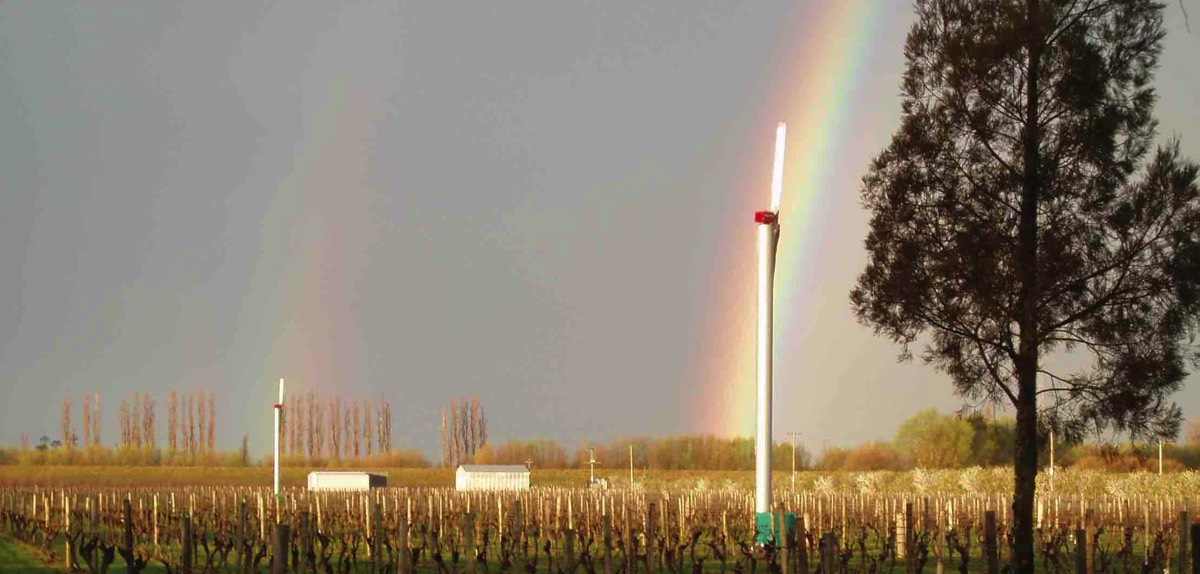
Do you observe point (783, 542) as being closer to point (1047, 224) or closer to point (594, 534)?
point (1047, 224)

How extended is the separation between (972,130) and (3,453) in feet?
300

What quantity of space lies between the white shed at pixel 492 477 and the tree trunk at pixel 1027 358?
5473 cm

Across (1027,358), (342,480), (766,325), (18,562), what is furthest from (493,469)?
(1027,358)

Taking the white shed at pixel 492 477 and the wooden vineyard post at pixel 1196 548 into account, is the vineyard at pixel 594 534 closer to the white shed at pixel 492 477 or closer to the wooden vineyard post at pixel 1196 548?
the wooden vineyard post at pixel 1196 548

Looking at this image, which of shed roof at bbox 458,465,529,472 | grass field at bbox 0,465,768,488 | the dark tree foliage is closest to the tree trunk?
the dark tree foliage

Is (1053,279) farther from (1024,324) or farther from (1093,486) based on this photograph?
(1093,486)

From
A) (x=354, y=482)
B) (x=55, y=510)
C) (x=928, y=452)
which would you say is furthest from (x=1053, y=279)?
(x=928, y=452)

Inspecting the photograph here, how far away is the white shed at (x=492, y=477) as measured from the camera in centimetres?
7119

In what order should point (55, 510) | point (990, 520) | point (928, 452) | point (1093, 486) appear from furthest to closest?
1. point (928, 452)
2. point (1093, 486)
3. point (55, 510)
4. point (990, 520)

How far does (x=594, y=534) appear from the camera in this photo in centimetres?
3128

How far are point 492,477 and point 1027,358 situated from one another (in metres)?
57.5

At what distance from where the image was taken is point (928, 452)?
272ft

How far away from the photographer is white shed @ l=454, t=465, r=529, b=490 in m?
71.2

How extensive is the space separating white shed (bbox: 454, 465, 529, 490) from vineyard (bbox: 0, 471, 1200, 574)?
18587 millimetres
